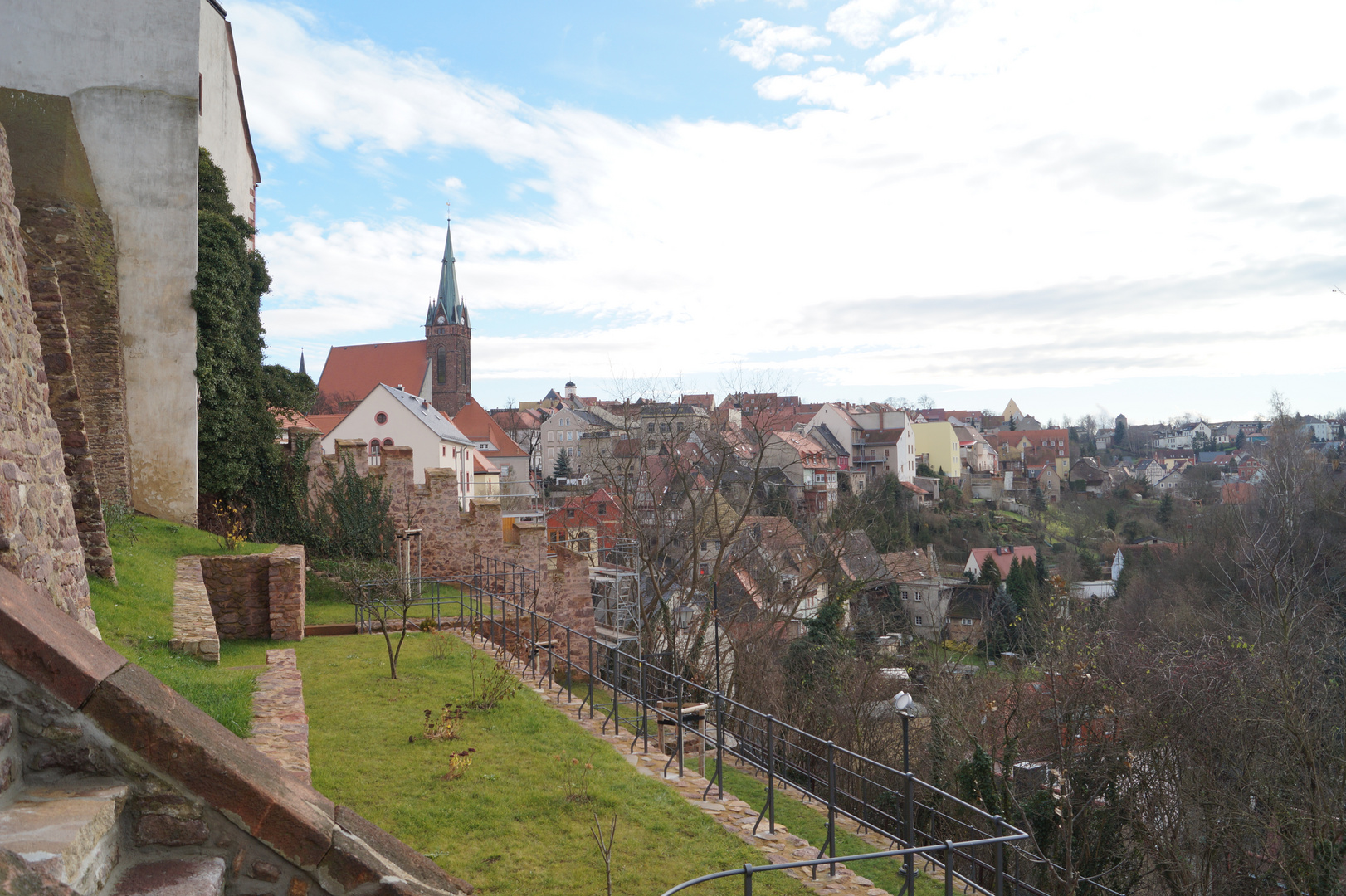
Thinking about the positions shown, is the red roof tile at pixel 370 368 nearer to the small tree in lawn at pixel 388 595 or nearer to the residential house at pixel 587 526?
the residential house at pixel 587 526

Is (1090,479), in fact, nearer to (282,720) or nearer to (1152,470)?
(1152,470)

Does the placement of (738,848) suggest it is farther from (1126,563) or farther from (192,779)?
(1126,563)

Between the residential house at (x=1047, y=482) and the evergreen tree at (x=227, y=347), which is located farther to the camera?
the residential house at (x=1047, y=482)

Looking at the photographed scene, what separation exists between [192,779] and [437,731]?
5.67 m

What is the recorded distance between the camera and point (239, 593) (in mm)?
12633

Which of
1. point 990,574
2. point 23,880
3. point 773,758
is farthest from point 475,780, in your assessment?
point 990,574

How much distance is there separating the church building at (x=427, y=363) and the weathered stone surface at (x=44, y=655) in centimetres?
6211

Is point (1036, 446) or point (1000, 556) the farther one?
point (1036, 446)

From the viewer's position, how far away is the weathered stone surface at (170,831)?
9.73 feet

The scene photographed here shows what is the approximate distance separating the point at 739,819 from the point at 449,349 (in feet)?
220

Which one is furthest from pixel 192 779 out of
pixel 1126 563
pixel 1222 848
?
pixel 1126 563

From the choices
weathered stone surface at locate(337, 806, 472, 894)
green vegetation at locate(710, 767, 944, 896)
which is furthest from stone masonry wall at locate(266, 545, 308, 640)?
weathered stone surface at locate(337, 806, 472, 894)

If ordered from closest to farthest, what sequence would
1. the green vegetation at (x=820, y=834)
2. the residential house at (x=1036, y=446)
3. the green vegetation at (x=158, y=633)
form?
1. the green vegetation at (x=158, y=633)
2. the green vegetation at (x=820, y=834)
3. the residential house at (x=1036, y=446)

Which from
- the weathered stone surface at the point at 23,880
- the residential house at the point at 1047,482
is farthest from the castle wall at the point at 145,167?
the residential house at the point at 1047,482
